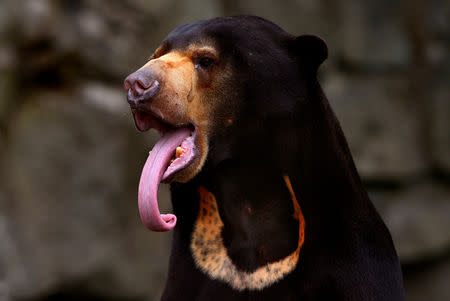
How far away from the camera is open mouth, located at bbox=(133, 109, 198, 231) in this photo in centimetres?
199

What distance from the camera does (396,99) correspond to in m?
6.00

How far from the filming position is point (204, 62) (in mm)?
2117

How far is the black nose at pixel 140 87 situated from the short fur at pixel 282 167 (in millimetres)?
55

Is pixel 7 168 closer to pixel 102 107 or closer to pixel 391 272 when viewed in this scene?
pixel 102 107

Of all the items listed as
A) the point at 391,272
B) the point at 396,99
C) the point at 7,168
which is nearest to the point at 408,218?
the point at 396,99

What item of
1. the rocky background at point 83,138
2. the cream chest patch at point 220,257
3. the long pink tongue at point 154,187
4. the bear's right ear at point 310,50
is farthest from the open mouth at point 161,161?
the rocky background at point 83,138

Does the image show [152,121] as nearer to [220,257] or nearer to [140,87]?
[140,87]

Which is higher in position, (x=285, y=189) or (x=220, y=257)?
(x=285, y=189)

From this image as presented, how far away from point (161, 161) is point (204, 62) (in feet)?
0.96

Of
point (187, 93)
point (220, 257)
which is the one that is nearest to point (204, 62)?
point (187, 93)

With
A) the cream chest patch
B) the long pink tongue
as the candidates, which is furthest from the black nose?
the cream chest patch

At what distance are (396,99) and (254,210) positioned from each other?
4.01 meters

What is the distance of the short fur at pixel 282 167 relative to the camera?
209 cm

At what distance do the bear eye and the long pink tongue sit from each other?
0.69 ft
